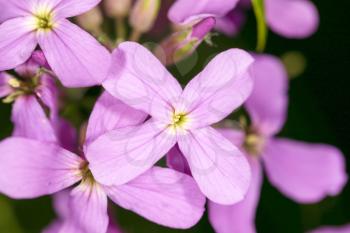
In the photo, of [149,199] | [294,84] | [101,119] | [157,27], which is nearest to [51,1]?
[101,119]

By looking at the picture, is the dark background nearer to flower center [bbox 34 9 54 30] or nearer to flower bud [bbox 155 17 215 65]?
flower bud [bbox 155 17 215 65]

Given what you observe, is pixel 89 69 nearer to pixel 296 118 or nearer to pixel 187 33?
pixel 187 33

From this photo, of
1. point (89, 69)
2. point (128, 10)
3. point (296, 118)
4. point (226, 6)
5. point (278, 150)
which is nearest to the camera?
point (89, 69)

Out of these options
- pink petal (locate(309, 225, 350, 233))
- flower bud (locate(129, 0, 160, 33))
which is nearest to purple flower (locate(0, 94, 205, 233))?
flower bud (locate(129, 0, 160, 33))

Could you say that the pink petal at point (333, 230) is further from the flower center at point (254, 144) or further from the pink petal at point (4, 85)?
the pink petal at point (4, 85)

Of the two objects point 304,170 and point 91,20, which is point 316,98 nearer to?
point 304,170
